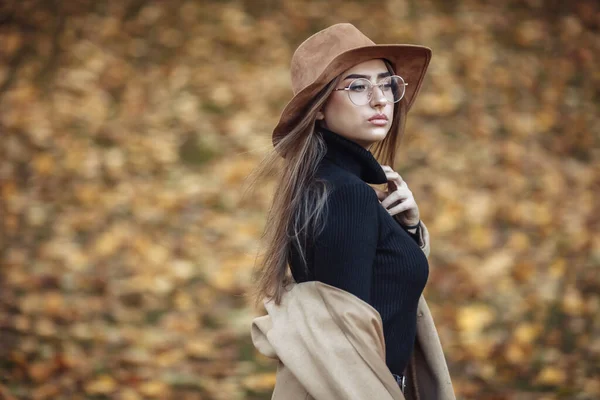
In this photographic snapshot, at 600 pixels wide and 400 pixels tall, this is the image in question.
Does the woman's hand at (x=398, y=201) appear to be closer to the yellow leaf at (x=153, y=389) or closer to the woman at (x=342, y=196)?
the woman at (x=342, y=196)

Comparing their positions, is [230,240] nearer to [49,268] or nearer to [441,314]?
[49,268]

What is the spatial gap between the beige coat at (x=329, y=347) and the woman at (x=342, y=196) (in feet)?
0.04

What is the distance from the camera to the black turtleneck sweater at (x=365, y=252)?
1870mm

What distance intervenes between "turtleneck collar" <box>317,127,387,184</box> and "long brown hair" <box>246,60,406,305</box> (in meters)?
0.02

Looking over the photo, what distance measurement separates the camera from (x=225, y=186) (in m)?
6.06

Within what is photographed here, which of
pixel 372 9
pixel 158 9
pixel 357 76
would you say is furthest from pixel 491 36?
pixel 357 76

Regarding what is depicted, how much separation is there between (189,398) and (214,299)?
100 cm

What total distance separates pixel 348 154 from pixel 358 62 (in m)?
0.25

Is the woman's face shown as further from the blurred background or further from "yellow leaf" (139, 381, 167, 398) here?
"yellow leaf" (139, 381, 167, 398)

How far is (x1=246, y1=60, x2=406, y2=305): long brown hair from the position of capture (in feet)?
6.47

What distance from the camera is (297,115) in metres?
2.10

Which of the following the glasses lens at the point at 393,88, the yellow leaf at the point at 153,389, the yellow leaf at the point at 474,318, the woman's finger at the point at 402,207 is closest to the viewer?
the glasses lens at the point at 393,88

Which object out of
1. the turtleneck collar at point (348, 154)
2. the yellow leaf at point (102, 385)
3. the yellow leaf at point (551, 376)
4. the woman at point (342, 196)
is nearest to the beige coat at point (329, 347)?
the woman at point (342, 196)

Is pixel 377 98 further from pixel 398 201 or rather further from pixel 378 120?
pixel 398 201
